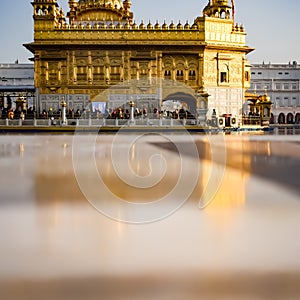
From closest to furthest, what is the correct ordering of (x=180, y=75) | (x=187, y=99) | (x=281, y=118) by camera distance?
(x=180, y=75), (x=187, y=99), (x=281, y=118)

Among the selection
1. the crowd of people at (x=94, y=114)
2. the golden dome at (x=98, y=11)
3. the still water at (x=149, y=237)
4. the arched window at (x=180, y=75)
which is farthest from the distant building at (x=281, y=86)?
the still water at (x=149, y=237)

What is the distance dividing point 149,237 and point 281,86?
47.9 meters

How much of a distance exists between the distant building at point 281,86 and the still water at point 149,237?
44.7m

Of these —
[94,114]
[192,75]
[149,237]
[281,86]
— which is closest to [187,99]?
[192,75]

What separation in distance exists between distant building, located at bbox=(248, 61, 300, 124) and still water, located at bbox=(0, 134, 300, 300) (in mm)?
44713

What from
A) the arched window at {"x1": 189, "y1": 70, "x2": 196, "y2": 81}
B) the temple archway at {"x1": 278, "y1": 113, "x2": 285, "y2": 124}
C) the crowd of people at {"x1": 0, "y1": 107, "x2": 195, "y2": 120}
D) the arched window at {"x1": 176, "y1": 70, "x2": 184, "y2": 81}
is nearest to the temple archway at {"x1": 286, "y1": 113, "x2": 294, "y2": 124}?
the temple archway at {"x1": 278, "y1": 113, "x2": 285, "y2": 124}

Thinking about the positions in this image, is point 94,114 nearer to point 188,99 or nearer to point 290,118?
point 188,99

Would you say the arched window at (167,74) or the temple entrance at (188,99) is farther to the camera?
the temple entrance at (188,99)

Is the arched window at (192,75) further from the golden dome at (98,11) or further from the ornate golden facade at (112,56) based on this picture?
the golden dome at (98,11)

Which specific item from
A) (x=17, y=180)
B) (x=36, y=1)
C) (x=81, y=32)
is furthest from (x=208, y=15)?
(x=17, y=180)

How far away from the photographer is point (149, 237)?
A: 265 cm

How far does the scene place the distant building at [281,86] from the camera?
157 ft

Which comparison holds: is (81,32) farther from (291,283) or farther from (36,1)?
(291,283)

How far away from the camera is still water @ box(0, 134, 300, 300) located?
1915 millimetres
